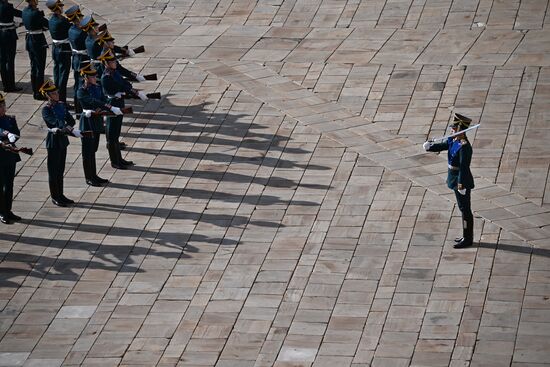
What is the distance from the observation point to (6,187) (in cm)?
1705

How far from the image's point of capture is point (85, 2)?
81.3 ft

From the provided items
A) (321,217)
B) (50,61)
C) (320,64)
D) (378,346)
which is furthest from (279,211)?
(50,61)

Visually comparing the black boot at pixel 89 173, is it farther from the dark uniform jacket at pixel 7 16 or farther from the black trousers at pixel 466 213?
the black trousers at pixel 466 213

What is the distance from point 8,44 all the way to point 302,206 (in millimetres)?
6970

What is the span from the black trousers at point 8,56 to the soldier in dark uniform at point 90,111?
3562 millimetres

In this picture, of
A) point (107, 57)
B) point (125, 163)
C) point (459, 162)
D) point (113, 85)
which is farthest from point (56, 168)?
point (459, 162)

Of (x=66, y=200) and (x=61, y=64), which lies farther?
(x=61, y=64)

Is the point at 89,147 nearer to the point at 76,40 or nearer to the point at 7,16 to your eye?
the point at 76,40

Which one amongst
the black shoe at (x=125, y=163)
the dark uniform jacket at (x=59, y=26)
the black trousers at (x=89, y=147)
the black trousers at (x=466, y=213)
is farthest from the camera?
the dark uniform jacket at (x=59, y=26)

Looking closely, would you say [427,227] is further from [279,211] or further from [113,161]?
[113,161]

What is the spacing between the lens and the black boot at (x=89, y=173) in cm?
1792

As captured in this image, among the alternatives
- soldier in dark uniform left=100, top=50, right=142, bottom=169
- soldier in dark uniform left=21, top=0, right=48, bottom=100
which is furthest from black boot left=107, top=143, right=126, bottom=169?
soldier in dark uniform left=21, top=0, right=48, bottom=100

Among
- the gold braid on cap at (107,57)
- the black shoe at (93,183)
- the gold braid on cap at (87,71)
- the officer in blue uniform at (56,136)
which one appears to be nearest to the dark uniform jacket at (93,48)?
the gold braid on cap at (107,57)

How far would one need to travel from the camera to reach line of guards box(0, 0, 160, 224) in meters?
17.1
